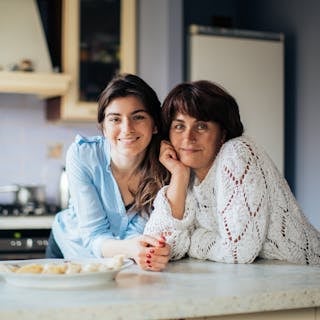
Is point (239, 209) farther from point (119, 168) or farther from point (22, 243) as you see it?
point (22, 243)

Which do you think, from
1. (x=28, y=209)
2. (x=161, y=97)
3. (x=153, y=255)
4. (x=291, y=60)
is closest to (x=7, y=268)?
(x=153, y=255)

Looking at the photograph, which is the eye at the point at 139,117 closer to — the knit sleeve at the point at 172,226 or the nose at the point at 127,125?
the nose at the point at 127,125

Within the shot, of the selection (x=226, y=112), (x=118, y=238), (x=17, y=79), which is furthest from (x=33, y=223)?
(x=226, y=112)

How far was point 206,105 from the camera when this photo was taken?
1943mm

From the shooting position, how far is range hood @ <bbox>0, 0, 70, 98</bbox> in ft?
12.1

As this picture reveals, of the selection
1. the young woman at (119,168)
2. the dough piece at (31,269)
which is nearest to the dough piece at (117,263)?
the dough piece at (31,269)

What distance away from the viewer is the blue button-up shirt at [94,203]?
6.49 ft

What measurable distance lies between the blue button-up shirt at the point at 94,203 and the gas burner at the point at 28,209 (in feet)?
4.89

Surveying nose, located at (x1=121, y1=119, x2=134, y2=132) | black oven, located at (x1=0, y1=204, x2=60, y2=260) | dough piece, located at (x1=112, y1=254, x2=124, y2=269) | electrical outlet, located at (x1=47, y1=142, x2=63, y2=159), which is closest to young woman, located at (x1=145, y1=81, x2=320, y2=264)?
nose, located at (x1=121, y1=119, x2=134, y2=132)

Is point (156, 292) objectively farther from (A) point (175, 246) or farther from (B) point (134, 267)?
(A) point (175, 246)

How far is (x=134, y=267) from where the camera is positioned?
5.47ft

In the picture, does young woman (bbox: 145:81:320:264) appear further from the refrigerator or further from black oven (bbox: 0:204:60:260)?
the refrigerator

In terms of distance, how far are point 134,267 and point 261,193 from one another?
1.29ft

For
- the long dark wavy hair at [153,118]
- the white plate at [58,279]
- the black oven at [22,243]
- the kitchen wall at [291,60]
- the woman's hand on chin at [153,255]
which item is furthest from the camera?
the kitchen wall at [291,60]
